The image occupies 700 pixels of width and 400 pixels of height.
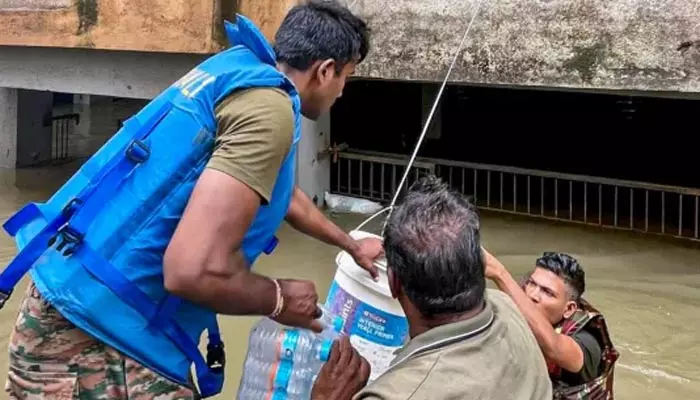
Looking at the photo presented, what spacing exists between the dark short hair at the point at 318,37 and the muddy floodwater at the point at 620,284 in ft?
7.36

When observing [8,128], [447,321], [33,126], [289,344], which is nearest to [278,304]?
[289,344]

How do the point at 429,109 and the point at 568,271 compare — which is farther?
the point at 429,109

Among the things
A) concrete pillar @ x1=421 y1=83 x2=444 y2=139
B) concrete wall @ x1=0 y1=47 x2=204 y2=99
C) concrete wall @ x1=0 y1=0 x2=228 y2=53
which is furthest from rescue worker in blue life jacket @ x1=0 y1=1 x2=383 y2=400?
concrete pillar @ x1=421 y1=83 x2=444 y2=139

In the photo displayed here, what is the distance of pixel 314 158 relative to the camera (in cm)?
704

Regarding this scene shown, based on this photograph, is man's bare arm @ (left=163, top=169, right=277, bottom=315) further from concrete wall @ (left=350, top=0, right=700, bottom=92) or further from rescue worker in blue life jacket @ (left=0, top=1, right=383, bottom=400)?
concrete wall @ (left=350, top=0, right=700, bottom=92)

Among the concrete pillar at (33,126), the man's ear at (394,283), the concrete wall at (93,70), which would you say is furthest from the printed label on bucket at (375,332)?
the concrete pillar at (33,126)

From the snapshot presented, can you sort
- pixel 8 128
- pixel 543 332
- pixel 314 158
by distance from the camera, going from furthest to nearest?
pixel 8 128 < pixel 314 158 < pixel 543 332

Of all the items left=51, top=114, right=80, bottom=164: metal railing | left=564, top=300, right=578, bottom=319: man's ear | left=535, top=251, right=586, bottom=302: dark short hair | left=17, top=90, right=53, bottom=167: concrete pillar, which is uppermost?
left=535, top=251, right=586, bottom=302: dark short hair

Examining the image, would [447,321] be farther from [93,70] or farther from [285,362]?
[93,70]

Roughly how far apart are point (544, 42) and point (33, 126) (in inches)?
249

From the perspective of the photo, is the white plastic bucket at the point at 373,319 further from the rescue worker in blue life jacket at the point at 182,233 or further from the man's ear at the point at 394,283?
the man's ear at the point at 394,283

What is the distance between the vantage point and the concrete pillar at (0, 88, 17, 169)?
877cm

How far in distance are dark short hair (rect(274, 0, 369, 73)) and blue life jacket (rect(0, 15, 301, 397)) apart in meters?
0.09

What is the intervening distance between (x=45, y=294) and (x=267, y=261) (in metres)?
4.01
